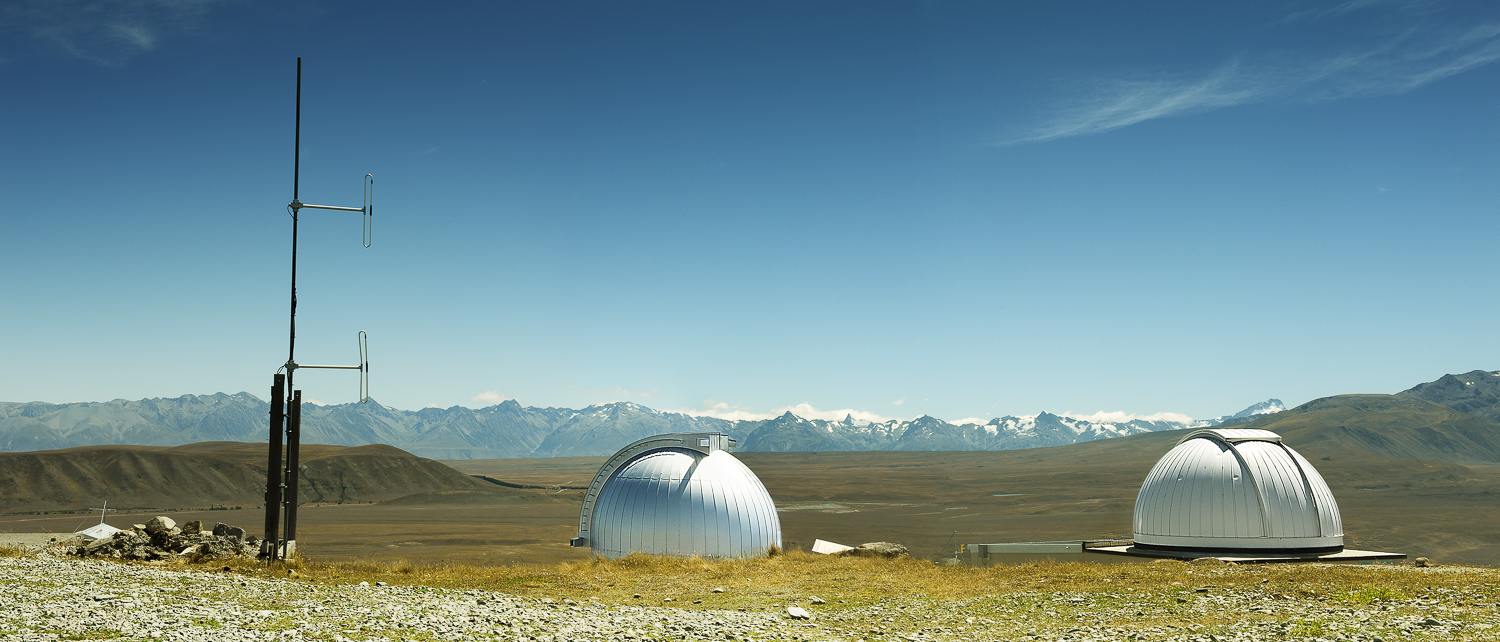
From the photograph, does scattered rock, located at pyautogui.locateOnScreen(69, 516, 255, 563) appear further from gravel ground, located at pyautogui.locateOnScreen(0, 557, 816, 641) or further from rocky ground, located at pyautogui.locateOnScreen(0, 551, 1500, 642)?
gravel ground, located at pyautogui.locateOnScreen(0, 557, 816, 641)

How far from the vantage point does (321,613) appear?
1133 centimetres

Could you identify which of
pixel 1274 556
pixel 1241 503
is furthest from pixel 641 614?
pixel 1274 556

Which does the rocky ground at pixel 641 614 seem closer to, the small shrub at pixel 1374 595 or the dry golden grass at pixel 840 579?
the small shrub at pixel 1374 595

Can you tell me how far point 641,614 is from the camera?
13.2 m

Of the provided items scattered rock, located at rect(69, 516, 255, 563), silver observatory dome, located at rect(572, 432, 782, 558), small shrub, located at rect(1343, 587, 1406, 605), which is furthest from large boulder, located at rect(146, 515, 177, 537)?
small shrub, located at rect(1343, 587, 1406, 605)

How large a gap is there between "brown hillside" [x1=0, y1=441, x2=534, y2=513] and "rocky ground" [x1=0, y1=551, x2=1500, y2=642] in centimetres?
11621

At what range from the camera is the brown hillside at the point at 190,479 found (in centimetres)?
11031

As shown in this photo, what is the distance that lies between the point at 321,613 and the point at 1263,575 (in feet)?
53.4

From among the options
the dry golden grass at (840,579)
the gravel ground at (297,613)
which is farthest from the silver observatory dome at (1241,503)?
the gravel ground at (297,613)

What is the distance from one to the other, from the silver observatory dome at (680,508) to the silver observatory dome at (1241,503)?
11.7 m

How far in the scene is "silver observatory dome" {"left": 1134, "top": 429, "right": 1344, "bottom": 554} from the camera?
82.7 ft

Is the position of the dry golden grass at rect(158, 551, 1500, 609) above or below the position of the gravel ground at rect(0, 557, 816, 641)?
below

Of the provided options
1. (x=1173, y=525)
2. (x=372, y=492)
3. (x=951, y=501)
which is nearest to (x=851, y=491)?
(x=951, y=501)

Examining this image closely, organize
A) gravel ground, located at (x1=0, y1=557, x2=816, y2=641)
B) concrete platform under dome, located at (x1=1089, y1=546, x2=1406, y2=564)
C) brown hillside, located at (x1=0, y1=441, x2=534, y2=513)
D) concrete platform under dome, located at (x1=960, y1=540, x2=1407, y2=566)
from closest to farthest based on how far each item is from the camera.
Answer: gravel ground, located at (x1=0, y1=557, x2=816, y2=641) → concrete platform under dome, located at (x1=1089, y1=546, x2=1406, y2=564) → concrete platform under dome, located at (x1=960, y1=540, x2=1407, y2=566) → brown hillside, located at (x1=0, y1=441, x2=534, y2=513)
